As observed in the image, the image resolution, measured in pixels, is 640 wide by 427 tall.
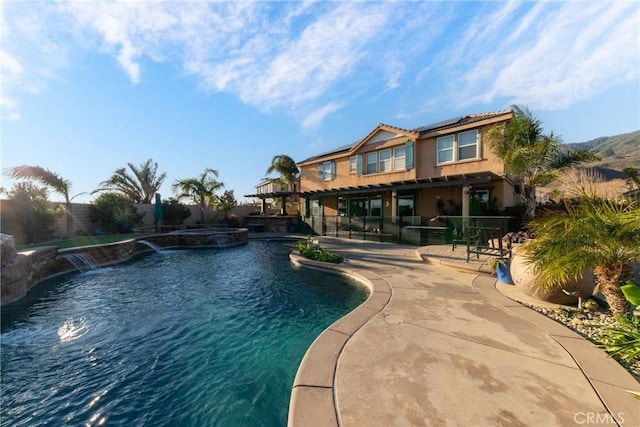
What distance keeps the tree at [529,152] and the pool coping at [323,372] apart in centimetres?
951

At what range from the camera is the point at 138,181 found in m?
27.2

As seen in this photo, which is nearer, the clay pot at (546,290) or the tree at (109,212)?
the clay pot at (546,290)

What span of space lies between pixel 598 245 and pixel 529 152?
8229mm

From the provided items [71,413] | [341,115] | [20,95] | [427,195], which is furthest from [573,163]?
[20,95]

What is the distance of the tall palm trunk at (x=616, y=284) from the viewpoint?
12.8 ft

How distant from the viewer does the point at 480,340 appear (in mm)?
3650

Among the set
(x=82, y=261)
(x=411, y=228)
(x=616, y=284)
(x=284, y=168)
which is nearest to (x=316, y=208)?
(x=284, y=168)

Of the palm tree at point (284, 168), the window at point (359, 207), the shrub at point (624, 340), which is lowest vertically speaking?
the shrub at point (624, 340)

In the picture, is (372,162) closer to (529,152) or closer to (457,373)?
(529,152)

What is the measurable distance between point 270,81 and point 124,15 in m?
5.09

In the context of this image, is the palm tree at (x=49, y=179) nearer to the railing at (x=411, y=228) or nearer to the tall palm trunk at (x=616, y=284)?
the railing at (x=411, y=228)

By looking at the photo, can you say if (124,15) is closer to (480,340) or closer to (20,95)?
(20,95)

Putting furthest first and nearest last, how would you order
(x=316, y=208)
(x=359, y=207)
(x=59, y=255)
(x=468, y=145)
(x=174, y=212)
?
(x=316, y=208) < (x=174, y=212) < (x=359, y=207) < (x=468, y=145) < (x=59, y=255)

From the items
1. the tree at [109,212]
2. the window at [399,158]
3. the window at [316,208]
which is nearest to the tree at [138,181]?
the tree at [109,212]
